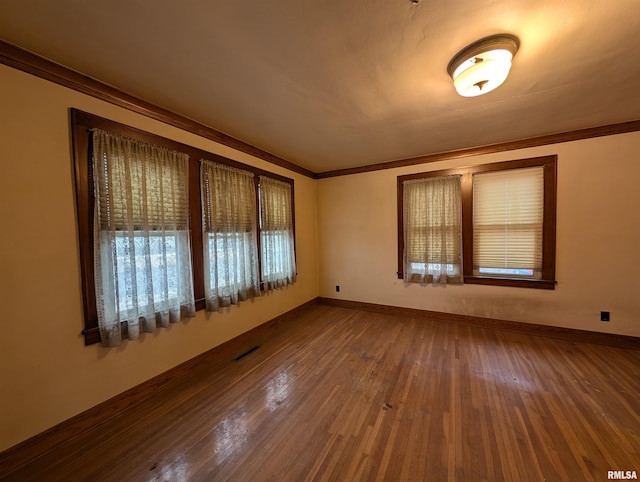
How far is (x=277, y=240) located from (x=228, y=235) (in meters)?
0.92

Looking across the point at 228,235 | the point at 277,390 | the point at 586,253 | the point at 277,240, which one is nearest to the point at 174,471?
the point at 277,390

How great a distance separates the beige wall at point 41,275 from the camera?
4.83 ft

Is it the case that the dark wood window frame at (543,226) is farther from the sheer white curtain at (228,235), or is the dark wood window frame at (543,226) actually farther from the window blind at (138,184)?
the window blind at (138,184)

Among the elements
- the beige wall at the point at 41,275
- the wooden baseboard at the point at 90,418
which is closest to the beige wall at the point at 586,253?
the wooden baseboard at the point at 90,418

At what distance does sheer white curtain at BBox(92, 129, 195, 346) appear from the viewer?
1825mm

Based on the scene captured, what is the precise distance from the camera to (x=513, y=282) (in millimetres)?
3289

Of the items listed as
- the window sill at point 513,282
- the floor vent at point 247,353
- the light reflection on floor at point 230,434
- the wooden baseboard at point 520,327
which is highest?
the window sill at point 513,282

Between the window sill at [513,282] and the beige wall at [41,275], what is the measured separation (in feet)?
13.6

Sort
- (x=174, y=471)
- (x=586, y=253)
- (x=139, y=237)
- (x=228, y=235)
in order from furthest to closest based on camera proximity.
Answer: (x=586, y=253) < (x=228, y=235) < (x=139, y=237) < (x=174, y=471)

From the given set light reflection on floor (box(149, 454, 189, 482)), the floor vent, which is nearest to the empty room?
light reflection on floor (box(149, 454, 189, 482))

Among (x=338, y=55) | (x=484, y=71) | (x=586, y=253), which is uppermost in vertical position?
(x=338, y=55)

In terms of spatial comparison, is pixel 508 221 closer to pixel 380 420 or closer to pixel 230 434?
pixel 380 420

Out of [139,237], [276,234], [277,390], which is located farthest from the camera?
[276,234]

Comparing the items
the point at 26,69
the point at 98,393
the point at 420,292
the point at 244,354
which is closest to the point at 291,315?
the point at 244,354
